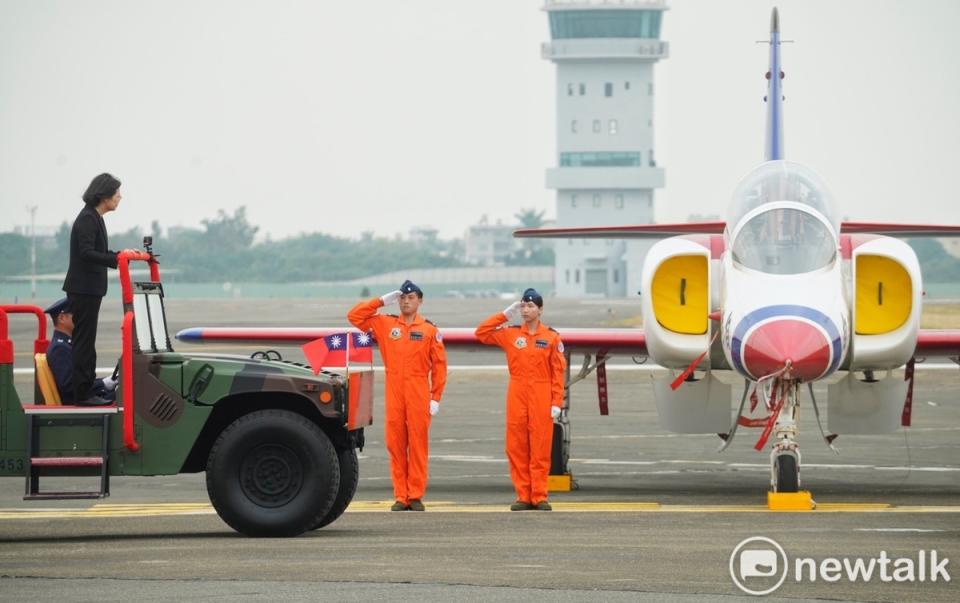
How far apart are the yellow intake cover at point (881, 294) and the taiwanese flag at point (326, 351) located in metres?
4.72

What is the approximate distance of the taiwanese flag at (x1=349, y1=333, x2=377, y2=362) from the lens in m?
13.4

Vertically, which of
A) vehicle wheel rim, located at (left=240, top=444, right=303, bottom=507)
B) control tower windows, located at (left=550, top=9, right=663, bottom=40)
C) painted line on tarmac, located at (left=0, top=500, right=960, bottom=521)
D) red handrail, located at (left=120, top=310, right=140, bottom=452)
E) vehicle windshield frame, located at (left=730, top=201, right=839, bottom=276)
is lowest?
painted line on tarmac, located at (left=0, top=500, right=960, bottom=521)

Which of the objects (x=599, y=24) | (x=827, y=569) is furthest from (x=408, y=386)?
(x=599, y=24)

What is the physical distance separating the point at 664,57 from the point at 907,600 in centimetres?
13047

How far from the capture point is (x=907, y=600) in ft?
29.4

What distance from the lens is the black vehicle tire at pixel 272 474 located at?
1138 cm

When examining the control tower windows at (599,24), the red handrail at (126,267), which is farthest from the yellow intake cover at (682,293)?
the control tower windows at (599,24)

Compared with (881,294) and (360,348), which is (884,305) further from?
(360,348)

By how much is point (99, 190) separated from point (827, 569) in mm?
5636

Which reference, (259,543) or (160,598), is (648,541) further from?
(160,598)

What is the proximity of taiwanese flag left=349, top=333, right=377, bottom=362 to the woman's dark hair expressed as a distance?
2.55 meters

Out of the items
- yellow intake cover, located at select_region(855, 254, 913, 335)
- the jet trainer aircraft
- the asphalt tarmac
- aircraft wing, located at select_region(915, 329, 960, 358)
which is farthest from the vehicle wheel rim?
aircraft wing, located at select_region(915, 329, 960, 358)

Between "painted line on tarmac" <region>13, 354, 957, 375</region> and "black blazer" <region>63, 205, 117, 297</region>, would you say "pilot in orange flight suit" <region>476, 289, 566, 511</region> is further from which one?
"painted line on tarmac" <region>13, 354, 957, 375</region>

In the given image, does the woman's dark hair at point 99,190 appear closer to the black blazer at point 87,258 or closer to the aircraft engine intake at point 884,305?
the black blazer at point 87,258
